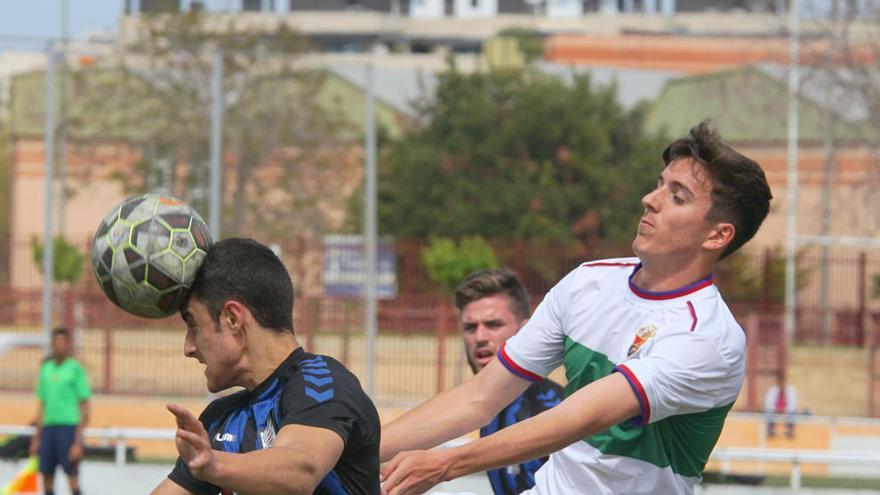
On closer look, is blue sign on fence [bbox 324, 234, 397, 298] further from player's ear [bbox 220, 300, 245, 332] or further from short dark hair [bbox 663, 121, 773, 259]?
player's ear [bbox 220, 300, 245, 332]

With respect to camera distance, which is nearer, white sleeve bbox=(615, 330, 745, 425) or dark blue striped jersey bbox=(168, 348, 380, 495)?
dark blue striped jersey bbox=(168, 348, 380, 495)

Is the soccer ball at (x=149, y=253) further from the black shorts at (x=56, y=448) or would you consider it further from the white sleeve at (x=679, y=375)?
the black shorts at (x=56, y=448)

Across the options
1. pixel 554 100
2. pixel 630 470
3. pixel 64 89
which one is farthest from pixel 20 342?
pixel 554 100

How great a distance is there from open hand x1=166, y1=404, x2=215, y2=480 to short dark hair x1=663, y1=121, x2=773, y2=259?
164 cm

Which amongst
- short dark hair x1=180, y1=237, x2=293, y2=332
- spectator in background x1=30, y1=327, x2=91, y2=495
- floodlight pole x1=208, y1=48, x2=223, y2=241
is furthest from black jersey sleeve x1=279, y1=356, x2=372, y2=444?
floodlight pole x1=208, y1=48, x2=223, y2=241

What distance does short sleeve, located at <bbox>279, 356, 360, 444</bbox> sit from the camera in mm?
3324

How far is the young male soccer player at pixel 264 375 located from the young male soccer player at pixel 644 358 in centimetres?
17

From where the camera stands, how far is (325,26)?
7544cm

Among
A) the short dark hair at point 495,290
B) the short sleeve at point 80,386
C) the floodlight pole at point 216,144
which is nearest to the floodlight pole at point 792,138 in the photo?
the floodlight pole at point 216,144

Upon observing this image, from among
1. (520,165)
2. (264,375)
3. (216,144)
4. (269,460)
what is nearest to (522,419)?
(264,375)

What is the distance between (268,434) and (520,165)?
3301 cm

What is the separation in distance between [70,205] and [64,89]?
3.97 metres

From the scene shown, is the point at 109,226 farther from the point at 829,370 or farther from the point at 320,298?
the point at 829,370

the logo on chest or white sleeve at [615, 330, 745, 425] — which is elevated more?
white sleeve at [615, 330, 745, 425]
